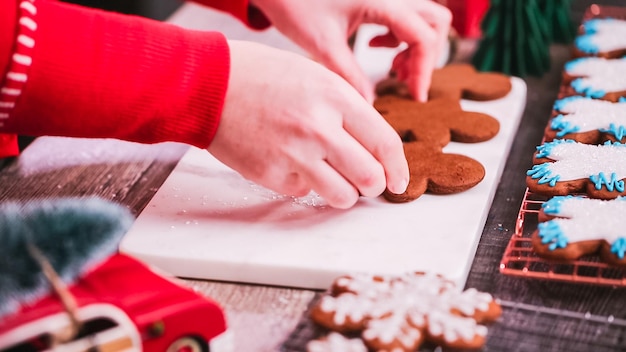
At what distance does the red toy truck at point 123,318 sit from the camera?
1.87 ft

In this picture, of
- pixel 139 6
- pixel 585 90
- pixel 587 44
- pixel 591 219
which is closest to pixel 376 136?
pixel 591 219

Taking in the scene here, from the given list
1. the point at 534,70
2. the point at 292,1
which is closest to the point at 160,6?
the point at 292,1

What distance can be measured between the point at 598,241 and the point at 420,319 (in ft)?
0.83

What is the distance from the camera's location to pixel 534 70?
1.49 meters

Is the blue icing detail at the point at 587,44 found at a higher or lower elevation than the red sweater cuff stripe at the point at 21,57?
lower

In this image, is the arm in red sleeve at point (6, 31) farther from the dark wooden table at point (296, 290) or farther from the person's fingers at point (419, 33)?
the person's fingers at point (419, 33)

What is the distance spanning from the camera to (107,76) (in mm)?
824

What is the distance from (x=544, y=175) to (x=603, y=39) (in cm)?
54

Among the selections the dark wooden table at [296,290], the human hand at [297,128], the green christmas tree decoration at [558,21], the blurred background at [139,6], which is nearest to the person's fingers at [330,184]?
the human hand at [297,128]

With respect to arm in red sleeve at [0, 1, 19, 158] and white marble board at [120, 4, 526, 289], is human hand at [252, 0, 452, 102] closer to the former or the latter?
white marble board at [120, 4, 526, 289]

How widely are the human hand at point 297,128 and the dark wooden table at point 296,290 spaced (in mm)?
146

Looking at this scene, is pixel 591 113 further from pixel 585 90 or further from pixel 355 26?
pixel 355 26

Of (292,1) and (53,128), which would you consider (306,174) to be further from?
(292,1)

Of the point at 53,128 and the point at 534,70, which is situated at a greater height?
the point at 53,128
